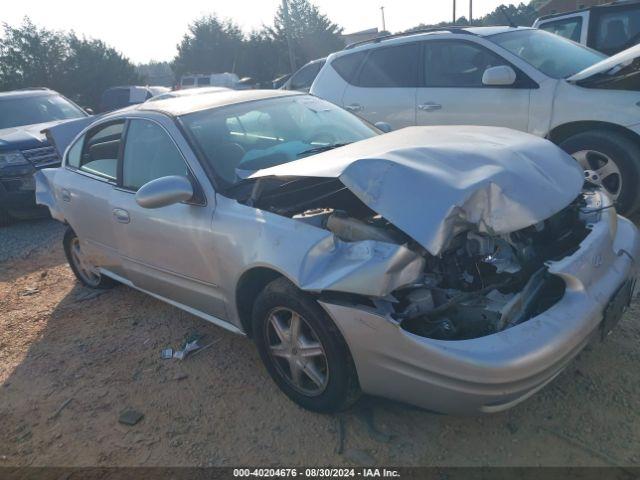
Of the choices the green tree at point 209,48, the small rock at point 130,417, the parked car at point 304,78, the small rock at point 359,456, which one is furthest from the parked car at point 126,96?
the green tree at point 209,48

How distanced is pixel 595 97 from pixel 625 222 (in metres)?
1.98

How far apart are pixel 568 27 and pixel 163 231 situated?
25.1 ft

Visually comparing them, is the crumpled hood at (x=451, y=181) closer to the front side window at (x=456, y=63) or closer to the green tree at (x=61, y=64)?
the front side window at (x=456, y=63)

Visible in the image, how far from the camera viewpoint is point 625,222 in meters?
3.03

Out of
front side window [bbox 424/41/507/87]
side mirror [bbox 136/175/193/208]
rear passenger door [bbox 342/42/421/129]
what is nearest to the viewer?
side mirror [bbox 136/175/193/208]

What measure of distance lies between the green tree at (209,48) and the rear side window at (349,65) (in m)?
34.3

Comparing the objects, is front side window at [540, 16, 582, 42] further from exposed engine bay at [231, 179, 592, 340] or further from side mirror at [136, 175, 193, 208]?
side mirror at [136, 175, 193, 208]

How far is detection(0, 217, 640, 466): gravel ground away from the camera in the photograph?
7.88 ft

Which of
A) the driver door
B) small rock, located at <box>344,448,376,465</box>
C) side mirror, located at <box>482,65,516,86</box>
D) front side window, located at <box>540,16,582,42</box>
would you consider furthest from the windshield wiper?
front side window, located at <box>540,16,582,42</box>

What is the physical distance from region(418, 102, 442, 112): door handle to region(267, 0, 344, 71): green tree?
34013 millimetres

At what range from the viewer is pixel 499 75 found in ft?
16.0

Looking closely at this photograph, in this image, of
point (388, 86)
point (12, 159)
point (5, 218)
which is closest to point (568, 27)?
point (388, 86)

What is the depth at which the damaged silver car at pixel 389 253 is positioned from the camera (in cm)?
220

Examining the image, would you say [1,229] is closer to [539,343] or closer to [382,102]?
[382,102]
